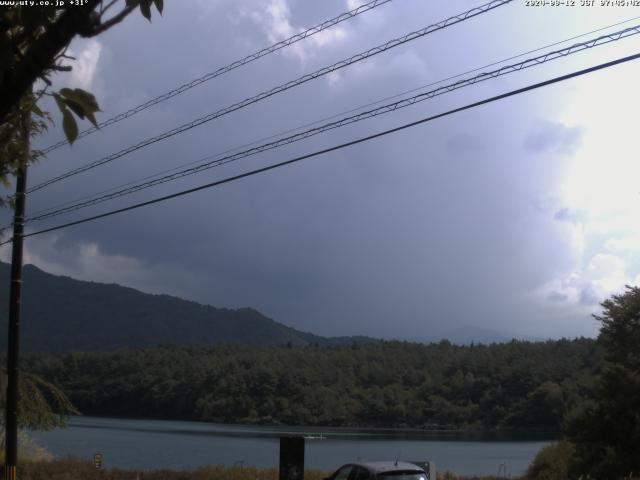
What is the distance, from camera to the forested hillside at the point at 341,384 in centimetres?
6656

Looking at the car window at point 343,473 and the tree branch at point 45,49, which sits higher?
the tree branch at point 45,49

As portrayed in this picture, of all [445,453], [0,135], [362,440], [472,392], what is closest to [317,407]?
[472,392]

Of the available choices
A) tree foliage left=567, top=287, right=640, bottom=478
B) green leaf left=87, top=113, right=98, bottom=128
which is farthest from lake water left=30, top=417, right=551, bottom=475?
green leaf left=87, top=113, right=98, bottom=128

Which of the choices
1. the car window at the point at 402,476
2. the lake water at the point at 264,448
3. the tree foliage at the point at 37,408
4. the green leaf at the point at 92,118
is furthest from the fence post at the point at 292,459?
the lake water at the point at 264,448

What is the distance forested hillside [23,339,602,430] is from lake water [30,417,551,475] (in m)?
4.68

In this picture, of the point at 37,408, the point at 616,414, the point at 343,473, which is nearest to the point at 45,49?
the point at 343,473

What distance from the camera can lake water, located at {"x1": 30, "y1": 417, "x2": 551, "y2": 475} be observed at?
130 feet

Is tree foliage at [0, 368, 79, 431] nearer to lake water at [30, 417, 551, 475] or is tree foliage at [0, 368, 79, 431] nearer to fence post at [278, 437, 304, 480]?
fence post at [278, 437, 304, 480]

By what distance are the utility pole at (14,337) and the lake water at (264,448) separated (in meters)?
15.2

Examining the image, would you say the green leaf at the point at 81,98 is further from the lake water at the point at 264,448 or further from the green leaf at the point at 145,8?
the lake water at the point at 264,448

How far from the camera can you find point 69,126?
3539mm

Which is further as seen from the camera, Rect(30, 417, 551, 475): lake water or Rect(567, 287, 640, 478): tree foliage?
Rect(30, 417, 551, 475): lake water

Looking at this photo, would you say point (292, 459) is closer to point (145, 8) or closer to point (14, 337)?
point (14, 337)

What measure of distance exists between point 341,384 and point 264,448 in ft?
137
